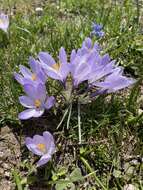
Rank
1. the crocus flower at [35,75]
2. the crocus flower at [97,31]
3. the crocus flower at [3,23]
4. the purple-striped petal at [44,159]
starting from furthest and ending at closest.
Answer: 1. the crocus flower at [3,23]
2. the crocus flower at [97,31]
3. the crocus flower at [35,75]
4. the purple-striped petal at [44,159]

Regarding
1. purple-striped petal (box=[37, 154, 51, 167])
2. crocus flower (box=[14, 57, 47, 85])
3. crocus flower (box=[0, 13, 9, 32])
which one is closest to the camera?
purple-striped petal (box=[37, 154, 51, 167])

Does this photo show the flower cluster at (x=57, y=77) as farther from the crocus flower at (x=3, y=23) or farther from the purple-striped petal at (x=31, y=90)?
the crocus flower at (x=3, y=23)

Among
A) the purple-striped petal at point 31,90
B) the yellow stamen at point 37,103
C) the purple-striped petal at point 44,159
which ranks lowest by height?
the purple-striped petal at point 44,159

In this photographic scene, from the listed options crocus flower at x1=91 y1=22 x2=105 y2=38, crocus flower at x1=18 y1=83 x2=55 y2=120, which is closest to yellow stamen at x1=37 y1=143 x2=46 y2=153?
crocus flower at x1=18 y1=83 x2=55 y2=120

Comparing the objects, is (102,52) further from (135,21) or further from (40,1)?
(40,1)

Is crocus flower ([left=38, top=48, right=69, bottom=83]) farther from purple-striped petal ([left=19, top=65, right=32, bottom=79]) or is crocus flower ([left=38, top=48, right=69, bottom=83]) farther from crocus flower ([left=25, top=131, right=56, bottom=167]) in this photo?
crocus flower ([left=25, top=131, right=56, bottom=167])

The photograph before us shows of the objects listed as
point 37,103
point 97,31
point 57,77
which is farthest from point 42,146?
point 97,31

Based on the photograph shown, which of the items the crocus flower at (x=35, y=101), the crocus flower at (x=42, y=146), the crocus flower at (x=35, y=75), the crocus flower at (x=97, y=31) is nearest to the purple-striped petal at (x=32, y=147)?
the crocus flower at (x=42, y=146)

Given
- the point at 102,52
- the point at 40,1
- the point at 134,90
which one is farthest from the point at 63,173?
the point at 40,1
